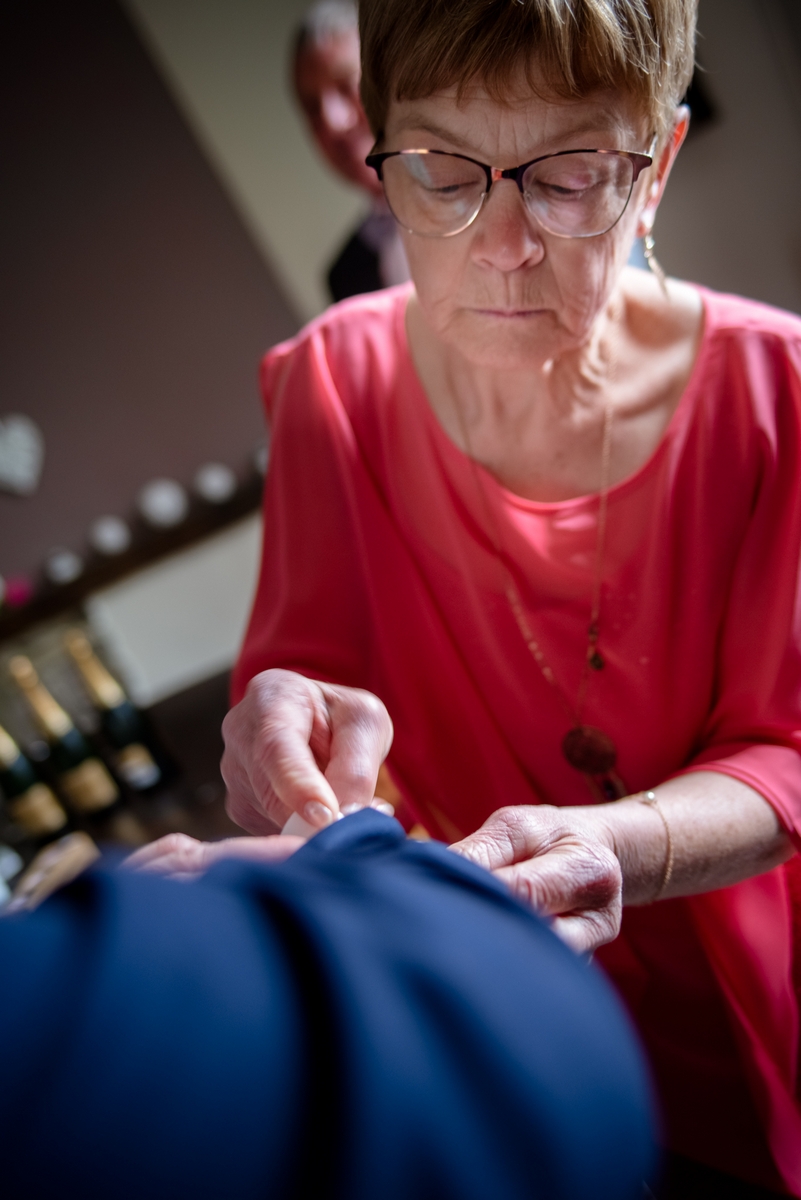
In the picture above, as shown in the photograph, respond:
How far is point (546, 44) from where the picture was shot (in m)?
0.64

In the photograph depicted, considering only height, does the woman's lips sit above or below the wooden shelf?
above

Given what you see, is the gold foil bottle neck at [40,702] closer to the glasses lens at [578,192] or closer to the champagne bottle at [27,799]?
the champagne bottle at [27,799]

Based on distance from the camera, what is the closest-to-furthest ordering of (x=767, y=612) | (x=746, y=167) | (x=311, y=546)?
(x=767, y=612), (x=311, y=546), (x=746, y=167)

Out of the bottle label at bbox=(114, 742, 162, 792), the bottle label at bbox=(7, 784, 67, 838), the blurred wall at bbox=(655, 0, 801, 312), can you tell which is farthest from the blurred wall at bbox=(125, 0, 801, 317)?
the bottle label at bbox=(7, 784, 67, 838)

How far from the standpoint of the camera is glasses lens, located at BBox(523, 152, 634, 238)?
2.25 ft

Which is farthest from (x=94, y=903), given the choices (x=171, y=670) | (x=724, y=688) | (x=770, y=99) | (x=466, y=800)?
(x=171, y=670)

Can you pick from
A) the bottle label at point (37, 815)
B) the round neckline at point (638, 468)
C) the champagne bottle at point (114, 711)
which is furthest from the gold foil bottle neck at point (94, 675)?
the round neckline at point (638, 468)

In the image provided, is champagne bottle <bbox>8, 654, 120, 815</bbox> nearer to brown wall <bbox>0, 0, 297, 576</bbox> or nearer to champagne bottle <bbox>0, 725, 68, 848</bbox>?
champagne bottle <bbox>0, 725, 68, 848</bbox>

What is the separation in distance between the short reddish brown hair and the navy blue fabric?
0.61 metres

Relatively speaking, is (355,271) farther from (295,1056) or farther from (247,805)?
(295,1056)

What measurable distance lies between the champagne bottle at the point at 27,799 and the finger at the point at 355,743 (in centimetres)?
134

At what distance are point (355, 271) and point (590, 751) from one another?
179cm

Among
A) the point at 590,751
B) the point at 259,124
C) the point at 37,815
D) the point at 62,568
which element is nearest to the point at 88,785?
the point at 37,815

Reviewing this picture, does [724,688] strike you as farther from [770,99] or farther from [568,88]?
[770,99]
